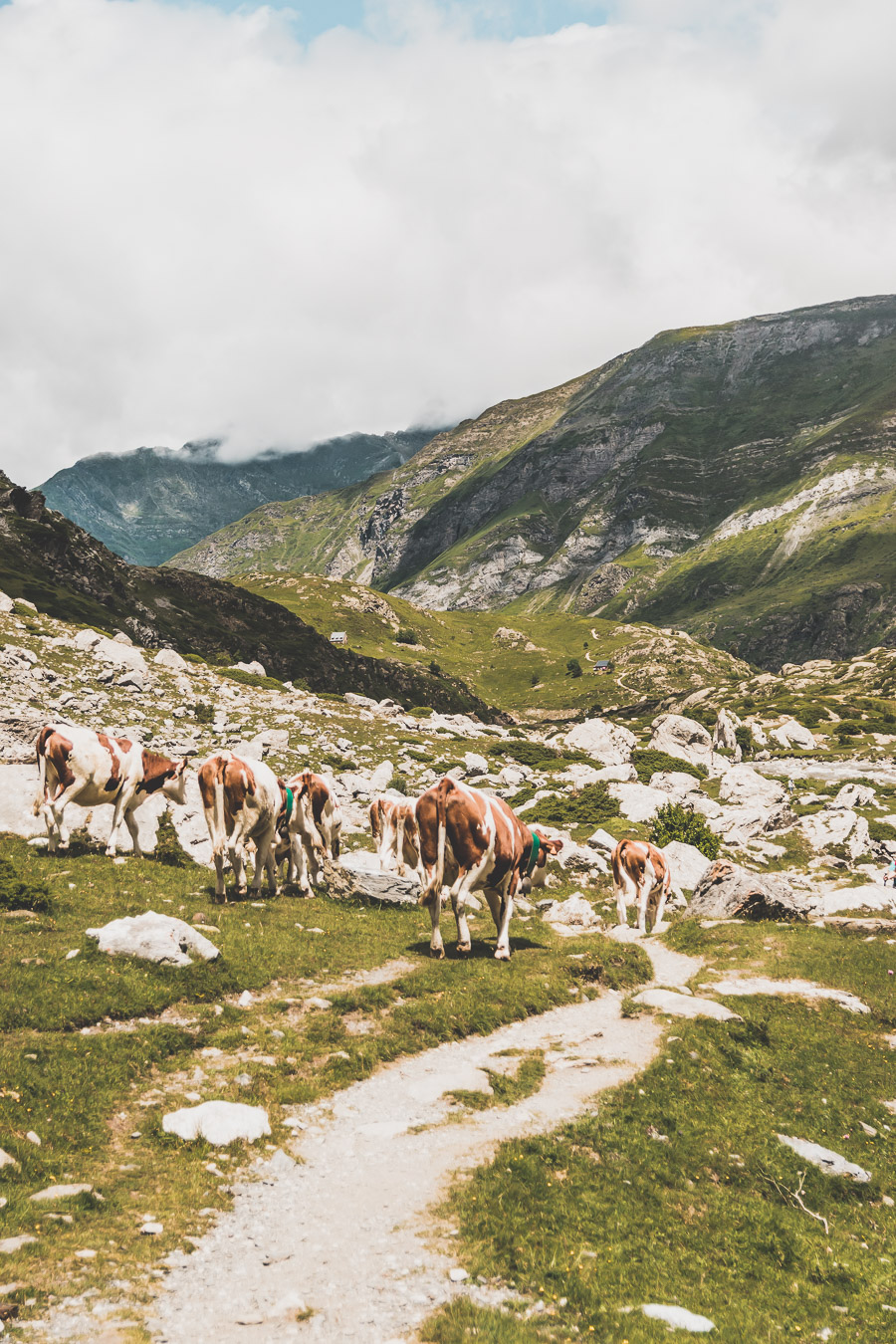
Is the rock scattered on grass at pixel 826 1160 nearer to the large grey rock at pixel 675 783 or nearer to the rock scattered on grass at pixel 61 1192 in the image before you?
the rock scattered on grass at pixel 61 1192

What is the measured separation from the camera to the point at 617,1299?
774 centimetres

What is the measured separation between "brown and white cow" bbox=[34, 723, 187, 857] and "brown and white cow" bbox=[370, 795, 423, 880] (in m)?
9.68

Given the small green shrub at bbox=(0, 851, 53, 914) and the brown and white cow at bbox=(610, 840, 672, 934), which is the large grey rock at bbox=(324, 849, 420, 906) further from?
the small green shrub at bbox=(0, 851, 53, 914)

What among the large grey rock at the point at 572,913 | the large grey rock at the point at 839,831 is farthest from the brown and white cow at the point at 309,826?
the large grey rock at the point at 839,831

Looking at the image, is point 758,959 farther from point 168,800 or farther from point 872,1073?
point 168,800

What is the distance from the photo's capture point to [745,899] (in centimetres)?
2939

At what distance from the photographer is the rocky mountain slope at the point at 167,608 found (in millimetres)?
94125

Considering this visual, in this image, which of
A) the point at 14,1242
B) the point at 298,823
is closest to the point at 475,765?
the point at 298,823

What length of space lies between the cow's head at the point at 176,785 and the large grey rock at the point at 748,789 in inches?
1689

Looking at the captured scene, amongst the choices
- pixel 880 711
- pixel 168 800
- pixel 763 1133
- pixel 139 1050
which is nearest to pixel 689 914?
pixel 763 1133

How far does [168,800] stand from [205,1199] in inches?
845

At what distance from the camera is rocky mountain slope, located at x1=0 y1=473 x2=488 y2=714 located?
309 feet

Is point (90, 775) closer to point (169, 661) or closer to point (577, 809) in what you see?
point (577, 809)

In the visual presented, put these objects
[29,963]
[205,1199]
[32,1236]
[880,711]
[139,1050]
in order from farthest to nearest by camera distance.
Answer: [880,711] → [29,963] → [139,1050] → [205,1199] → [32,1236]
